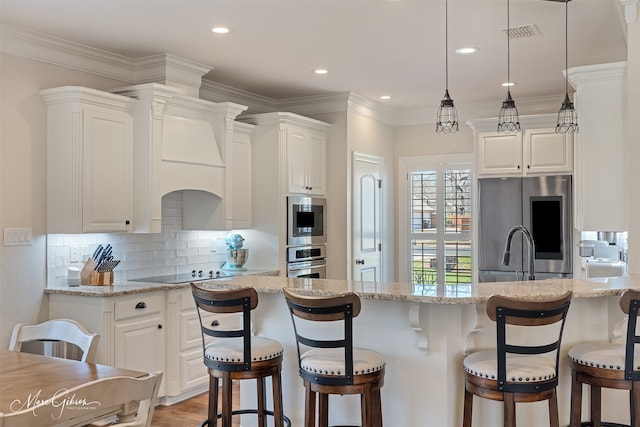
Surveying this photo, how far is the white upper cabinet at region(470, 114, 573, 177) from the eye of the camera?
19.1ft

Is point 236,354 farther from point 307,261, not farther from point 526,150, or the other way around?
point 526,150

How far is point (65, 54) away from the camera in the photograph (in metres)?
4.39

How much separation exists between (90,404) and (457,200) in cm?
587

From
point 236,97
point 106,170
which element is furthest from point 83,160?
point 236,97

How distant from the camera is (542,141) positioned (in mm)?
5914

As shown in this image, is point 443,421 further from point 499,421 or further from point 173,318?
point 173,318

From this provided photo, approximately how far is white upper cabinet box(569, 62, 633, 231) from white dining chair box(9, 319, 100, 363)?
3.10 meters

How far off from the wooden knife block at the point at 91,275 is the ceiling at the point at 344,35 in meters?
1.58

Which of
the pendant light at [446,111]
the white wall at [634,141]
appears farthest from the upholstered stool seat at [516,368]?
the pendant light at [446,111]

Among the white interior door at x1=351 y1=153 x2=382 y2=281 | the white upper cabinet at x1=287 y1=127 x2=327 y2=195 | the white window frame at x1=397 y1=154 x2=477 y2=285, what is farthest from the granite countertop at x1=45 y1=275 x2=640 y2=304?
the white window frame at x1=397 y1=154 x2=477 y2=285

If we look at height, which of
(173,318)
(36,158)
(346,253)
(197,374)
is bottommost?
(197,374)

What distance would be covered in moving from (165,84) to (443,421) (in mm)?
3276

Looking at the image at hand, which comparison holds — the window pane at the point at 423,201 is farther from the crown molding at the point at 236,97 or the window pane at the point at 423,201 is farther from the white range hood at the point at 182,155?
the white range hood at the point at 182,155

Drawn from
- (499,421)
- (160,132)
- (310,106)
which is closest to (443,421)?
(499,421)
